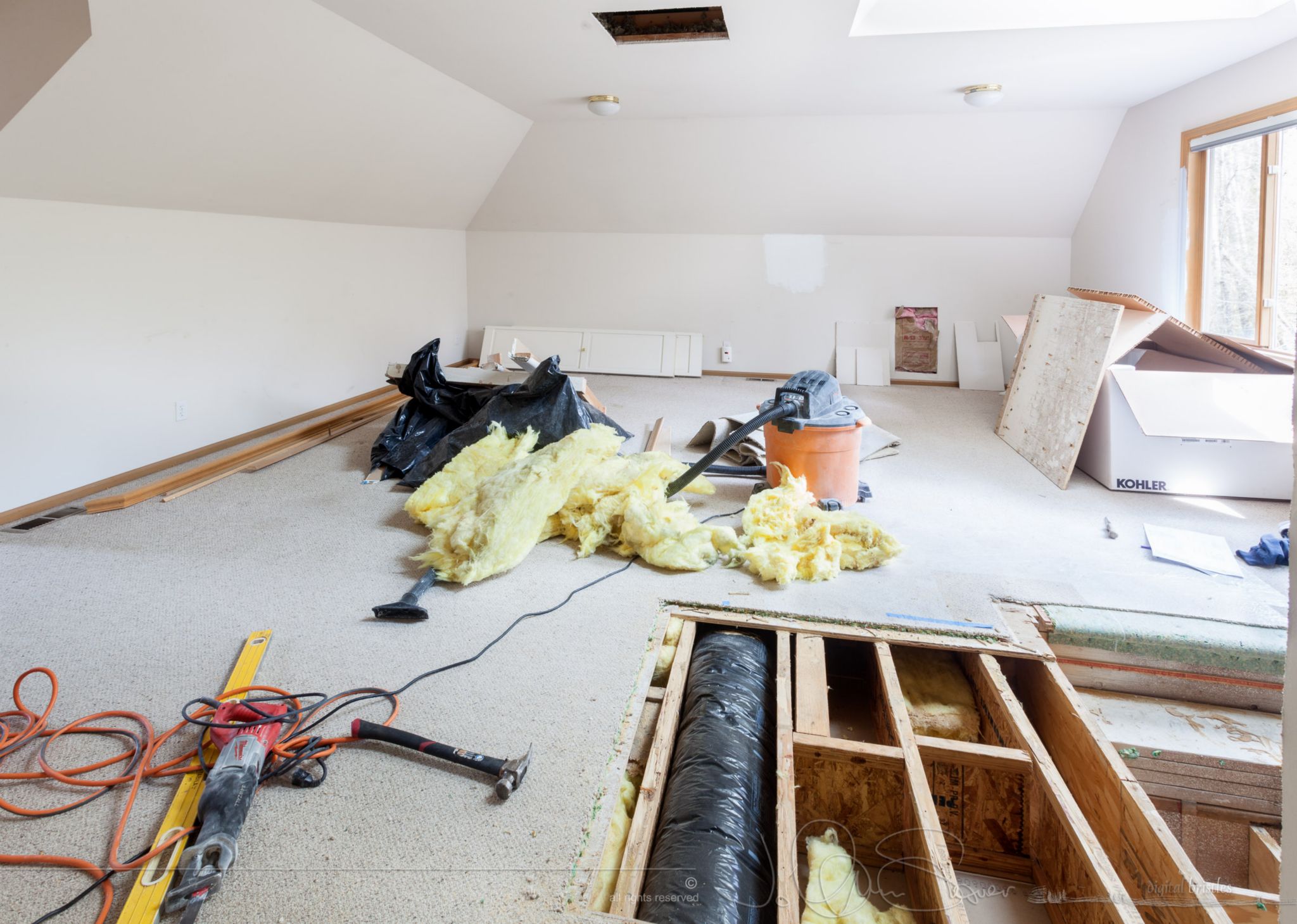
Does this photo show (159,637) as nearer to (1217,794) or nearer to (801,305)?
(1217,794)

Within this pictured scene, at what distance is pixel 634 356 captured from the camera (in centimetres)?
668

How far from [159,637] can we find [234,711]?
66cm

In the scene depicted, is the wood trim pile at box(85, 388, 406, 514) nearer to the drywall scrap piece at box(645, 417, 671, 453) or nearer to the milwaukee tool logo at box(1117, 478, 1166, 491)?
the drywall scrap piece at box(645, 417, 671, 453)

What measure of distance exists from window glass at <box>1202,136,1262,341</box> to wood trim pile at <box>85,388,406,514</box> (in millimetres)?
5013

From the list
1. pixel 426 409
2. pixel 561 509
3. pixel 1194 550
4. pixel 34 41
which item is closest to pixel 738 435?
pixel 561 509

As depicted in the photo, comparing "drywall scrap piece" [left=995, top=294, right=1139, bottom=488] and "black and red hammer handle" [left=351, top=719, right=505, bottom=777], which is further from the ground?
"drywall scrap piece" [left=995, top=294, right=1139, bottom=488]

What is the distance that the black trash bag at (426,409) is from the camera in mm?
3844

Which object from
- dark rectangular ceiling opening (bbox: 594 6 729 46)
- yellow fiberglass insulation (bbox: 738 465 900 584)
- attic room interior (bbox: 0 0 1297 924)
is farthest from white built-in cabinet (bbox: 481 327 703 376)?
yellow fiberglass insulation (bbox: 738 465 900 584)

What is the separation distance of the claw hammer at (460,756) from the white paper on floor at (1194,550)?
2375 mm

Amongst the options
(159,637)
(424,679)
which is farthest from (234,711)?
(159,637)

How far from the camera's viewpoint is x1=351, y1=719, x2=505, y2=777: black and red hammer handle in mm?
1613

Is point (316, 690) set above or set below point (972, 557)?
below

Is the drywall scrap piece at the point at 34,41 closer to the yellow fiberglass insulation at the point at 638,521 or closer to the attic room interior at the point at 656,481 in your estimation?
the attic room interior at the point at 656,481

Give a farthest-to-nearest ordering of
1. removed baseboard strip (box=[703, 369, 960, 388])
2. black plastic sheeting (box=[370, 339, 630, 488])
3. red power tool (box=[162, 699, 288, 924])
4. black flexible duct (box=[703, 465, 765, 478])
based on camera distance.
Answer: removed baseboard strip (box=[703, 369, 960, 388]), black plastic sheeting (box=[370, 339, 630, 488]), black flexible duct (box=[703, 465, 765, 478]), red power tool (box=[162, 699, 288, 924])
